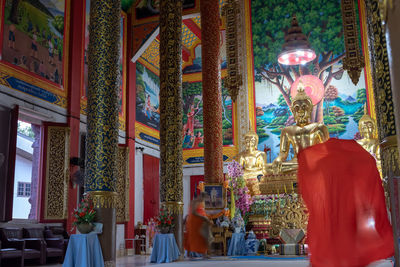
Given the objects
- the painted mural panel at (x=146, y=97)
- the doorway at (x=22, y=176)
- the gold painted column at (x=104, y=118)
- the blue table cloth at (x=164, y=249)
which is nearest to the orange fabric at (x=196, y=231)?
the blue table cloth at (x=164, y=249)

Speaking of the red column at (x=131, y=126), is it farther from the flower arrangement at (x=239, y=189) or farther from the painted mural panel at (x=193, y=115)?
the flower arrangement at (x=239, y=189)

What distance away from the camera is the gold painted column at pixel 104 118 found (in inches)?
220

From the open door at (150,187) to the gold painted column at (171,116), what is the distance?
6513mm

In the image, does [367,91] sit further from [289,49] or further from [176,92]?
[176,92]

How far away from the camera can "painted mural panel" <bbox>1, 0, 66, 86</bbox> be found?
30.0ft

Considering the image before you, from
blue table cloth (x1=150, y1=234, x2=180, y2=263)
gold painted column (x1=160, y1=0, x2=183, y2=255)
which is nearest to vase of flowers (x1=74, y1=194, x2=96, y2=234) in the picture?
Answer: blue table cloth (x1=150, y1=234, x2=180, y2=263)

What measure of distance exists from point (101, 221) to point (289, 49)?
8.47m

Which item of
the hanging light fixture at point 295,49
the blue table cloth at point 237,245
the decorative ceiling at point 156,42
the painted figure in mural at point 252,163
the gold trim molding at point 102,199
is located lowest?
the blue table cloth at point 237,245

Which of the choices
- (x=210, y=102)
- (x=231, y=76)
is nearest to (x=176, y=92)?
(x=231, y=76)

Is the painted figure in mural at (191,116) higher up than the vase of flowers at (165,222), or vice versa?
the painted figure in mural at (191,116)

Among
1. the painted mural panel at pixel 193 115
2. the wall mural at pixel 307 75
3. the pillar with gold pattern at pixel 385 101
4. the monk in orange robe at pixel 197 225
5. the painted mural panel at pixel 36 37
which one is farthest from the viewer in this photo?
the painted mural panel at pixel 193 115

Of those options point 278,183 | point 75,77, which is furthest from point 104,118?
point 75,77

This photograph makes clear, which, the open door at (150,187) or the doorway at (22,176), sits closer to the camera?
the doorway at (22,176)

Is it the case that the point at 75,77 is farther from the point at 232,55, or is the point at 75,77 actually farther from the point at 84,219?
the point at 84,219
